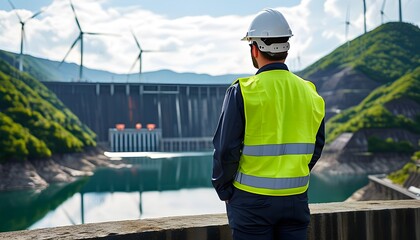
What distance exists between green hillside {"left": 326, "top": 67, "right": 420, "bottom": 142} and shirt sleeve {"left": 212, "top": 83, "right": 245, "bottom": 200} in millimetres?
53043

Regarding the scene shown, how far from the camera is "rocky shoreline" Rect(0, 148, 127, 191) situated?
3650 cm

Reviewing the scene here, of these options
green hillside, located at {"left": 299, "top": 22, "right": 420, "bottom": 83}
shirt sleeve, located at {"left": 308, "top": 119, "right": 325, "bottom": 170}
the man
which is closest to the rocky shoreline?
shirt sleeve, located at {"left": 308, "top": 119, "right": 325, "bottom": 170}

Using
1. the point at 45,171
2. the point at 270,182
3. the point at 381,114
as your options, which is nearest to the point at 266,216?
the point at 270,182

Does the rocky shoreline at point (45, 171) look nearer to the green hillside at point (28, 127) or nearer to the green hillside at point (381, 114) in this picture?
the green hillside at point (28, 127)

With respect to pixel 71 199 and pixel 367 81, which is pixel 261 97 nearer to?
pixel 71 199

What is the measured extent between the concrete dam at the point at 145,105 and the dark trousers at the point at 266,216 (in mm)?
69024

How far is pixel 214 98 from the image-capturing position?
3078 inches

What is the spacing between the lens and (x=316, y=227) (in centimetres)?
337

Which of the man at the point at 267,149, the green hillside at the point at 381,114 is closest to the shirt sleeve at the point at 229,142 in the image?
the man at the point at 267,149

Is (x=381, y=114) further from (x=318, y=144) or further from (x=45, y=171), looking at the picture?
(x=318, y=144)

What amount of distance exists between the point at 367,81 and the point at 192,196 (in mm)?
45951

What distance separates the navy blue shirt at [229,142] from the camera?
2.20 meters

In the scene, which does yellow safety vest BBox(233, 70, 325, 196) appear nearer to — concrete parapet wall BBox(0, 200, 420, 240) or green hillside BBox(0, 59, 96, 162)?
concrete parapet wall BBox(0, 200, 420, 240)

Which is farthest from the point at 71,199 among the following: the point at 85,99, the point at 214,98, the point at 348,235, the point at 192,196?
the point at 214,98
